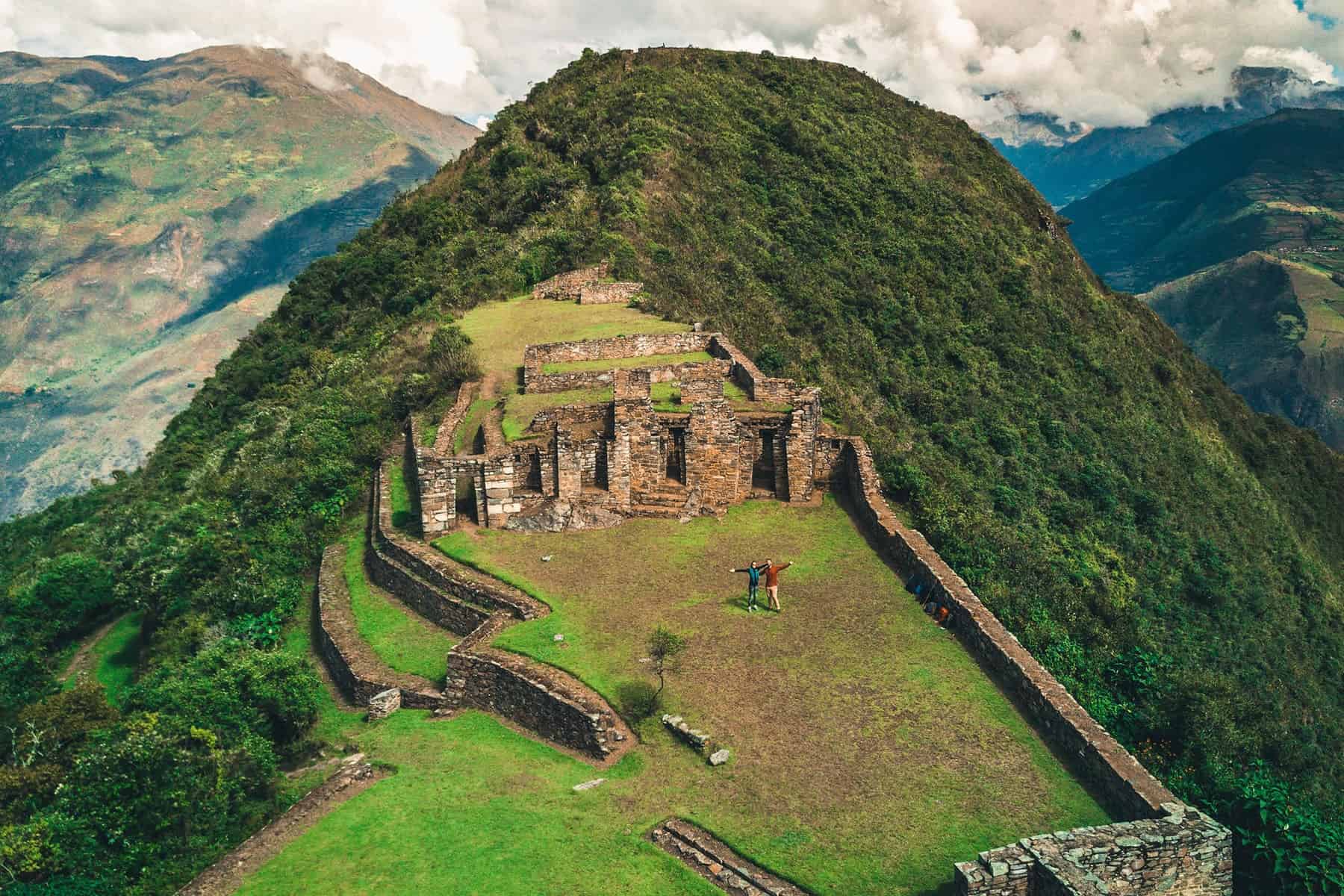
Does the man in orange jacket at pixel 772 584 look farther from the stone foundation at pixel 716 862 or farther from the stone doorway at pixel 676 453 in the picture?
the stone foundation at pixel 716 862

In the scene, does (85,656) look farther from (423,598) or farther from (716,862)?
(716,862)

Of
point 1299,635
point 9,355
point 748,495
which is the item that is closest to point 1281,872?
point 748,495

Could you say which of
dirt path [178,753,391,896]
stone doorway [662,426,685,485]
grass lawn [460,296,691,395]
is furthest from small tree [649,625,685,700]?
grass lawn [460,296,691,395]

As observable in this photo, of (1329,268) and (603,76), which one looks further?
(1329,268)

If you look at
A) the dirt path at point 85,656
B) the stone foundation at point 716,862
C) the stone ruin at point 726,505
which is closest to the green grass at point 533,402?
the stone ruin at point 726,505

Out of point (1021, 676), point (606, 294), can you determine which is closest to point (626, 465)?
point (1021, 676)

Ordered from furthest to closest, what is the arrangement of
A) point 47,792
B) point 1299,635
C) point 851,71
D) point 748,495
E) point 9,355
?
point 9,355, point 851,71, point 1299,635, point 748,495, point 47,792

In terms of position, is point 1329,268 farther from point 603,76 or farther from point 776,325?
point 776,325

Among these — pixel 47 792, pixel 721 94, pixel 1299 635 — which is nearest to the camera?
pixel 47 792
